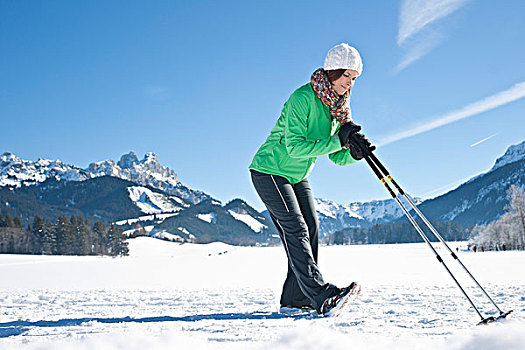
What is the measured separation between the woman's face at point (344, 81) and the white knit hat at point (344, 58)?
0.04 metres

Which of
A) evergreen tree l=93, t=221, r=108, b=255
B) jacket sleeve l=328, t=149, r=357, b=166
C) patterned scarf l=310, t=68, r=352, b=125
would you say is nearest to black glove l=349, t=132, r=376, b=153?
patterned scarf l=310, t=68, r=352, b=125

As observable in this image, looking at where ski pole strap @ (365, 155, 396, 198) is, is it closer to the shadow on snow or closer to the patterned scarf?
the patterned scarf

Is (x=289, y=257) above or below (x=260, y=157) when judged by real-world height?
below

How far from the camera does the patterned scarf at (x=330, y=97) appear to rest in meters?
3.18

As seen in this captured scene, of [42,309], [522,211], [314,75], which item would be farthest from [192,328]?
[522,211]

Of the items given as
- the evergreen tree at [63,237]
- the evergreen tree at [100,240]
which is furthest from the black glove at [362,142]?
the evergreen tree at [100,240]

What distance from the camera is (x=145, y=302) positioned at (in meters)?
4.62

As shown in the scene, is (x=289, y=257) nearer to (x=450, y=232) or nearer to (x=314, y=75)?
(x=314, y=75)

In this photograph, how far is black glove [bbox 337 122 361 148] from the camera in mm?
3039

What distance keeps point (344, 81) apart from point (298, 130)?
0.55 meters

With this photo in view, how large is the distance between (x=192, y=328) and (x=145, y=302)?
218cm

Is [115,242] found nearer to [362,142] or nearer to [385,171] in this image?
[385,171]

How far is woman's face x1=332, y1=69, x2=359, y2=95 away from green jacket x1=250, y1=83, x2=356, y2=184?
171 millimetres

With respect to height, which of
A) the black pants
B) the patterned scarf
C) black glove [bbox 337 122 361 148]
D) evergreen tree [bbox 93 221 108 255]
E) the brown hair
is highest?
evergreen tree [bbox 93 221 108 255]
